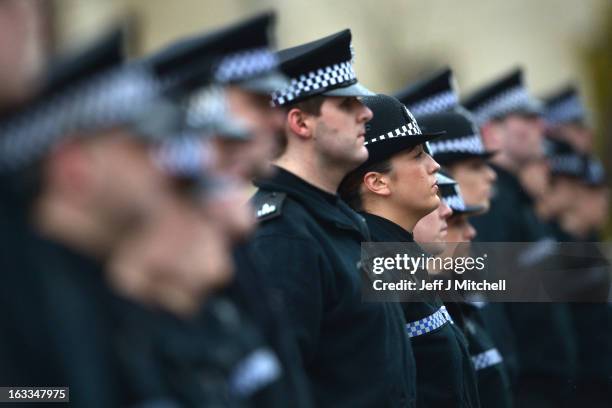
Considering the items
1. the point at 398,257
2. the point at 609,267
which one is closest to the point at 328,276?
the point at 398,257

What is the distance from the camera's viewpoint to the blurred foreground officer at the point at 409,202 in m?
5.73

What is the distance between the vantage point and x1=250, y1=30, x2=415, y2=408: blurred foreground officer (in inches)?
196

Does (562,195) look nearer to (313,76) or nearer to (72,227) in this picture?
(313,76)

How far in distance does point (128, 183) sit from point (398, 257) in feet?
9.10

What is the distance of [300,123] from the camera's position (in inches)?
215

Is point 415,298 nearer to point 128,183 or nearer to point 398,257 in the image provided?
point 398,257

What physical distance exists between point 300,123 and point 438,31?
15.5 m

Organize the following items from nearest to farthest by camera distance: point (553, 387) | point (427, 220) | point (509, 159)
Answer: point (427, 220) → point (553, 387) → point (509, 159)

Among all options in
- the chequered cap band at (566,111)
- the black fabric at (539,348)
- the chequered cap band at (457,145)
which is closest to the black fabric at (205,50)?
the chequered cap band at (457,145)

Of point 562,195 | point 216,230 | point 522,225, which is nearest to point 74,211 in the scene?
point 216,230

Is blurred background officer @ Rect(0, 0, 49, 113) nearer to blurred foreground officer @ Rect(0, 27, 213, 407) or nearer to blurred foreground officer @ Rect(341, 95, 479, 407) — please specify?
blurred foreground officer @ Rect(0, 27, 213, 407)

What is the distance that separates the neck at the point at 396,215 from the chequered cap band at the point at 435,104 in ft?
4.39

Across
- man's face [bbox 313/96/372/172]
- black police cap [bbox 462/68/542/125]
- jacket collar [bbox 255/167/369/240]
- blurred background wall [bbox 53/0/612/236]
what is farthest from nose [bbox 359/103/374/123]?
blurred background wall [bbox 53/0/612/236]

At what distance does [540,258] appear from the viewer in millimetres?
8281
